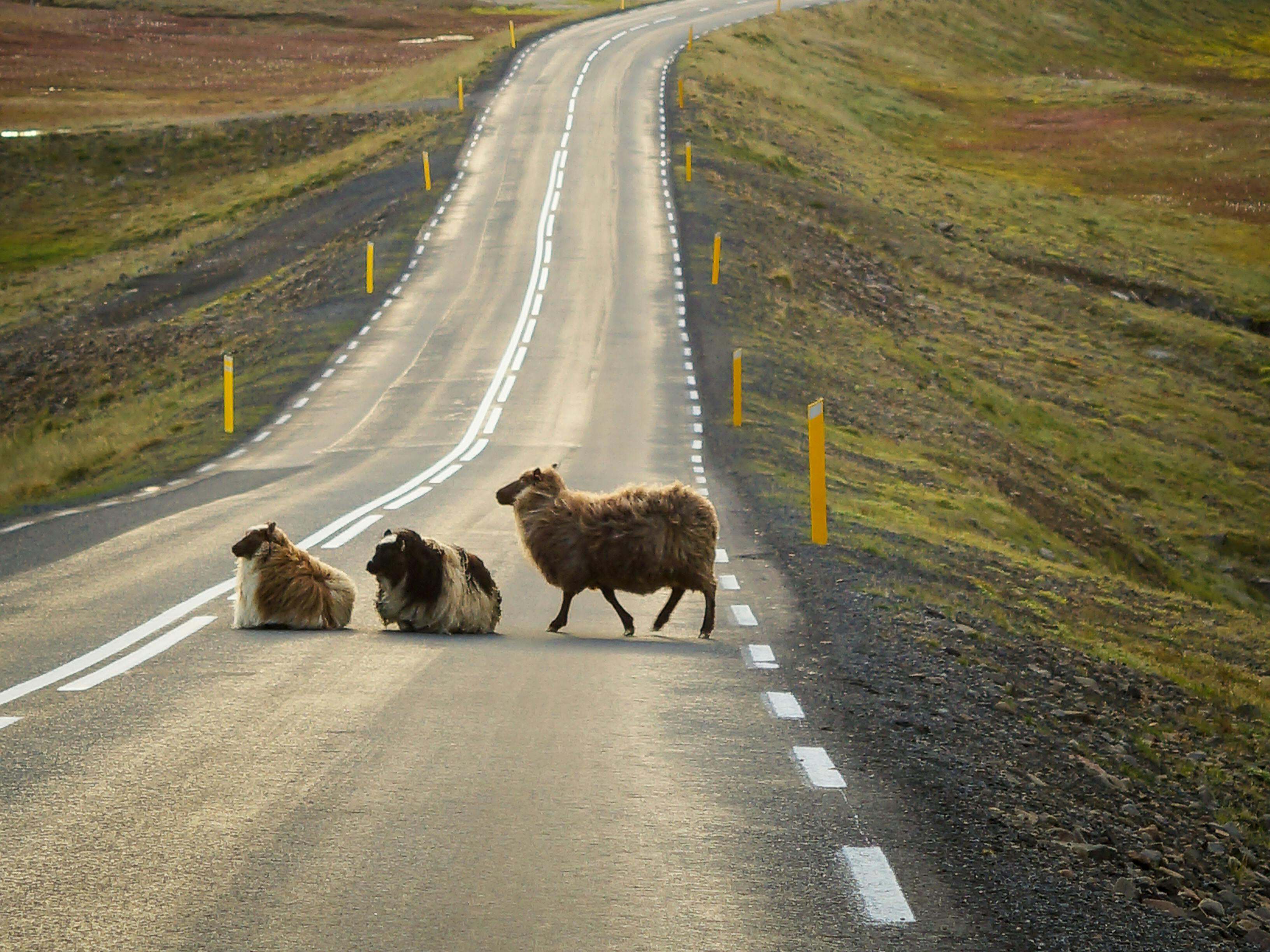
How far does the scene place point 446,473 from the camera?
21.9 m

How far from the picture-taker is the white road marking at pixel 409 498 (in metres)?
18.7

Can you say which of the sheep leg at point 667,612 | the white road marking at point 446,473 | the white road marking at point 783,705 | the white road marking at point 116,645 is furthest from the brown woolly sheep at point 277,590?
the white road marking at point 446,473

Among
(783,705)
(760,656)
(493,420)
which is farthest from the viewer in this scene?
(493,420)

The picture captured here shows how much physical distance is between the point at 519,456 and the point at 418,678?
1424 centimetres

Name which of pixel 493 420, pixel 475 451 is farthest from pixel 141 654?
pixel 493 420

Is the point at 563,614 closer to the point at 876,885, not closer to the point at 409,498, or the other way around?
the point at 876,885

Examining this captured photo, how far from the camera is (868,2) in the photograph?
96250mm

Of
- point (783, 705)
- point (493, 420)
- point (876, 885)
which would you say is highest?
point (876, 885)

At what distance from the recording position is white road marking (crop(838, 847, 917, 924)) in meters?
5.42

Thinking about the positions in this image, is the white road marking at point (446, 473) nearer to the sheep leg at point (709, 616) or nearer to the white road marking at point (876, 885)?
the sheep leg at point (709, 616)

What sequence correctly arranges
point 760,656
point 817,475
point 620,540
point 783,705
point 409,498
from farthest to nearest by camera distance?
point 409,498 → point 817,475 → point 620,540 → point 760,656 → point 783,705

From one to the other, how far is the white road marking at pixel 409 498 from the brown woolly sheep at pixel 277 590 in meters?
7.14

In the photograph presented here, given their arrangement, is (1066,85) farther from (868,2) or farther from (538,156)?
(538,156)

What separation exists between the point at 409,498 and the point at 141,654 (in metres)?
9.47
